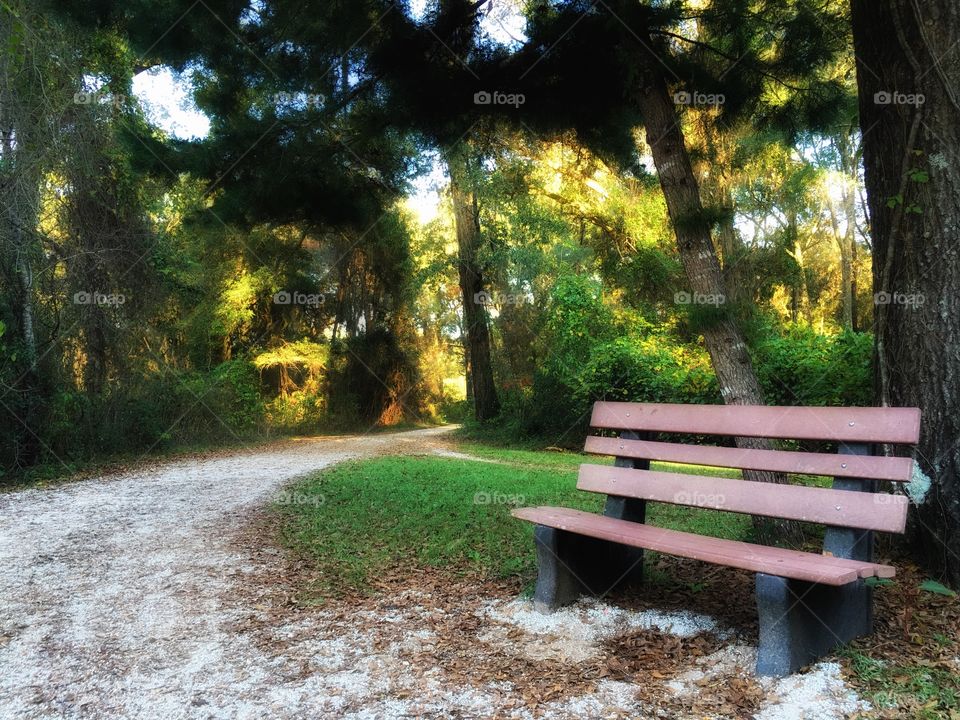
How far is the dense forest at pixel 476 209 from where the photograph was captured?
4.12 m

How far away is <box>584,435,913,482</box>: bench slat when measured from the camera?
9.99 feet

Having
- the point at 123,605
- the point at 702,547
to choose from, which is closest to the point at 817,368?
the point at 702,547

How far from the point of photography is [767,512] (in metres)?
3.32

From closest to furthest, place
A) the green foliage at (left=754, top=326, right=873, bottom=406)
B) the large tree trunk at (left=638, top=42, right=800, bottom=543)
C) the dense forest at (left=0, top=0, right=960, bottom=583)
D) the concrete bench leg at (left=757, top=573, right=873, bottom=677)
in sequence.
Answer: the concrete bench leg at (left=757, top=573, right=873, bottom=677) < the dense forest at (left=0, top=0, right=960, bottom=583) < the large tree trunk at (left=638, top=42, right=800, bottom=543) < the green foliage at (left=754, top=326, right=873, bottom=406)

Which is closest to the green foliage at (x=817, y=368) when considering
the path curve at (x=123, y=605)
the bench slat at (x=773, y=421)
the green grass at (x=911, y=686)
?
the bench slat at (x=773, y=421)

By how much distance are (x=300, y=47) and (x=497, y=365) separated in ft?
43.2

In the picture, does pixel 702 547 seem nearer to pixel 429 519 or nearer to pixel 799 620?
pixel 799 620

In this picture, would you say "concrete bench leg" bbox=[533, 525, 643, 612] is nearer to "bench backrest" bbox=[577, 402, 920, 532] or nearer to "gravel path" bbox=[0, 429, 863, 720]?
"gravel path" bbox=[0, 429, 863, 720]

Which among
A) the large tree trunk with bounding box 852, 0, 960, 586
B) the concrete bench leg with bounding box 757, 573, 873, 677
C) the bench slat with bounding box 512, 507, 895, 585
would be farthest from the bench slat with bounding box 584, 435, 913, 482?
the large tree trunk with bounding box 852, 0, 960, 586

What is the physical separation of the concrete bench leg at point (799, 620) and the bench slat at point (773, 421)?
2.26 feet

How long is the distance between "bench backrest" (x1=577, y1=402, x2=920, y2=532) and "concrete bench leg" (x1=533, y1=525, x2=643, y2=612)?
366 millimetres

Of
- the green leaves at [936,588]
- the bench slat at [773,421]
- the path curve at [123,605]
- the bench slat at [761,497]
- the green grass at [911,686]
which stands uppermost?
the bench slat at [773,421]

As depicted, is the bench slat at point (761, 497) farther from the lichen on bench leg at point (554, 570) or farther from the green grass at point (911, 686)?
the green grass at point (911, 686)

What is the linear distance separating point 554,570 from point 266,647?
1.60m
